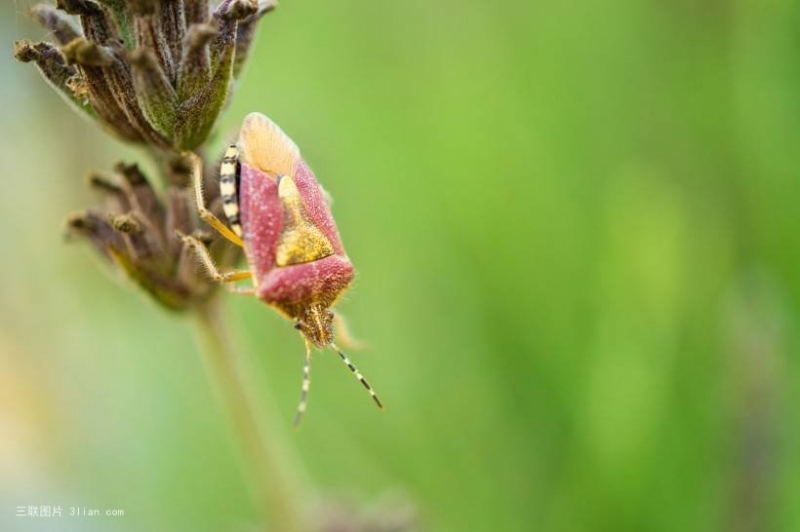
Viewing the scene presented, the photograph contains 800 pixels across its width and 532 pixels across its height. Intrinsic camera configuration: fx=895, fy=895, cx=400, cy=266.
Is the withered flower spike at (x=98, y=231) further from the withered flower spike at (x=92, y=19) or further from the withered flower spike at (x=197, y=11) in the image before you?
the withered flower spike at (x=197, y=11)

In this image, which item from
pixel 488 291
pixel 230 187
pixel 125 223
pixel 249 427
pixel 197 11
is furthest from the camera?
pixel 488 291

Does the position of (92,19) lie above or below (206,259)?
above

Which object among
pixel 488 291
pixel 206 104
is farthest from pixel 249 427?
pixel 488 291

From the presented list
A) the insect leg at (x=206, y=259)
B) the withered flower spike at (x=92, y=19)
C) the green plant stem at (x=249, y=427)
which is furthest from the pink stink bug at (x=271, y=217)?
the withered flower spike at (x=92, y=19)

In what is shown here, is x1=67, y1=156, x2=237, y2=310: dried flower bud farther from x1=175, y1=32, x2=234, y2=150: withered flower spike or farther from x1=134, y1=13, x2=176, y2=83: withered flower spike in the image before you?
x1=134, y1=13, x2=176, y2=83: withered flower spike

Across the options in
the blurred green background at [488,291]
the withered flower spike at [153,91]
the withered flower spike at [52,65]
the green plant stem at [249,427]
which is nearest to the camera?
the withered flower spike at [153,91]

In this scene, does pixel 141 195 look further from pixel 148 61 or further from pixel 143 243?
pixel 148 61
